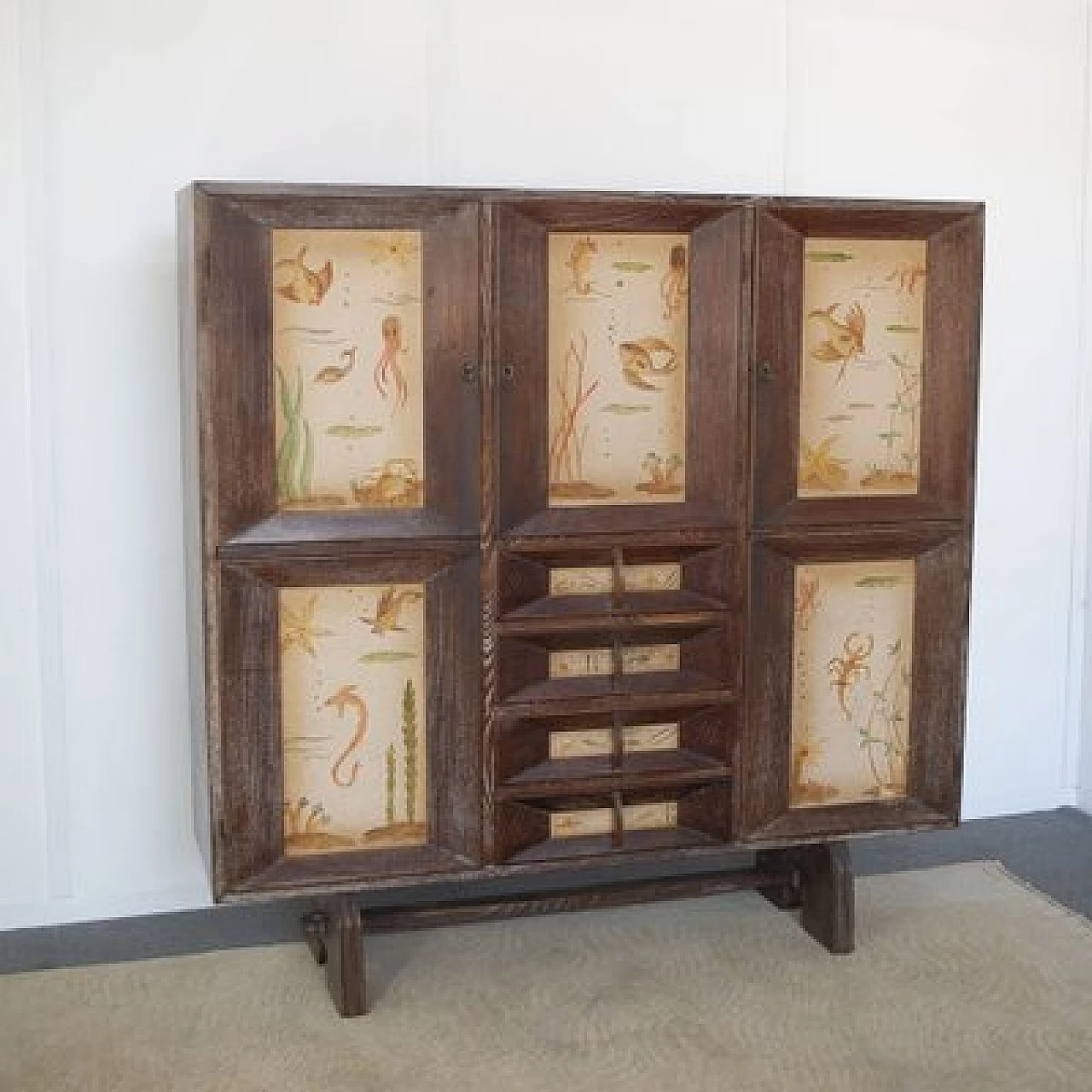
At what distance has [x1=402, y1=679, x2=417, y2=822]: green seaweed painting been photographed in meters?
2.83

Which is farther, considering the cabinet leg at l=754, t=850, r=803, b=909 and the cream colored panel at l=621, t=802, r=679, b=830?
the cabinet leg at l=754, t=850, r=803, b=909

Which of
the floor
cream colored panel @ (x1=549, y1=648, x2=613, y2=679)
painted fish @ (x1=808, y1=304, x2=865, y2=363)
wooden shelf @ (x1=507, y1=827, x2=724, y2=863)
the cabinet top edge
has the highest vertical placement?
the cabinet top edge

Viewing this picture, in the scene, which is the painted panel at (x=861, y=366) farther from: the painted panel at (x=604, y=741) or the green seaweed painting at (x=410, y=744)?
the green seaweed painting at (x=410, y=744)

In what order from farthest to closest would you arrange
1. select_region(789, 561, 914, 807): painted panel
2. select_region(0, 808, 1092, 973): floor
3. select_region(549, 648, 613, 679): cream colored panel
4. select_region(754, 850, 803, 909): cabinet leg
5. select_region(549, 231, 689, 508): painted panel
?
1. select_region(754, 850, 803, 909): cabinet leg
2. select_region(0, 808, 1092, 973): floor
3. select_region(789, 561, 914, 807): painted panel
4. select_region(549, 648, 613, 679): cream colored panel
5. select_region(549, 231, 689, 508): painted panel

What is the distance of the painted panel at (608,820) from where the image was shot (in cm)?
294

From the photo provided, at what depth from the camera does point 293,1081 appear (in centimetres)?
262

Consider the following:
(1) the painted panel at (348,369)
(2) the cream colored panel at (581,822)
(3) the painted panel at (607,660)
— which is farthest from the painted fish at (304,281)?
(2) the cream colored panel at (581,822)

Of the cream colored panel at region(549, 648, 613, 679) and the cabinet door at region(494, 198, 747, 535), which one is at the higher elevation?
the cabinet door at region(494, 198, 747, 535)

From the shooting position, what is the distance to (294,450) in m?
2.71

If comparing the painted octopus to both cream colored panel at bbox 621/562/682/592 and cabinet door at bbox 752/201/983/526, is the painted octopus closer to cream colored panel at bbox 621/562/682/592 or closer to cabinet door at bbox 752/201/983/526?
cream colored panel at bbox 621/562/682/592

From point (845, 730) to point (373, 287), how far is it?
1.29 m

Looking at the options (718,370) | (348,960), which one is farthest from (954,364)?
(348,960)

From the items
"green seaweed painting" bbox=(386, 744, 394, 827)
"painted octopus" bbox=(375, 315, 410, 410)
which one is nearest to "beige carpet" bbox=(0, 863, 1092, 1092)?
"green seaweed painting" bbox=(386, 744, 394, 827)

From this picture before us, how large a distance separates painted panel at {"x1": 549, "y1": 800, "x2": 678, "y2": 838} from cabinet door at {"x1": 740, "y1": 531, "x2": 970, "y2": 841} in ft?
0.49
